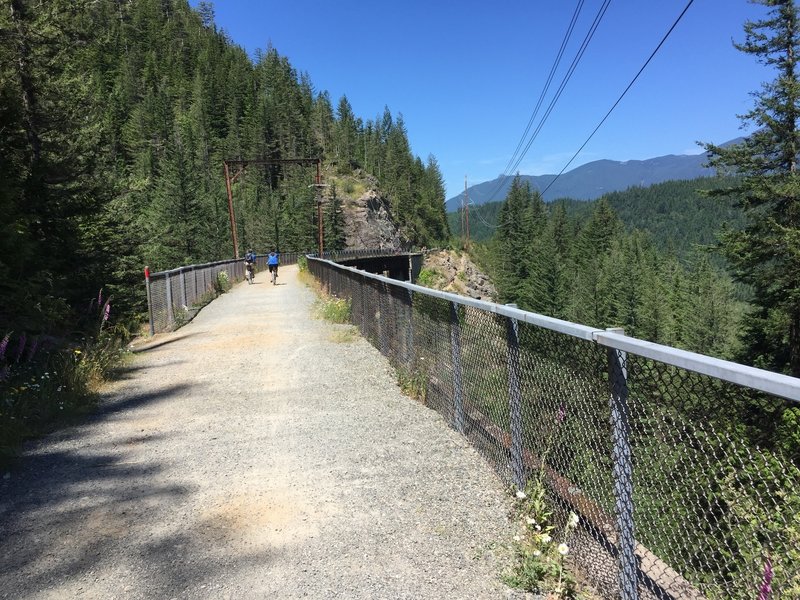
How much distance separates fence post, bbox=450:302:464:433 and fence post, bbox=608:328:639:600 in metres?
2.73

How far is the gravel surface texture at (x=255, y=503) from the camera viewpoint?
10.2 ft

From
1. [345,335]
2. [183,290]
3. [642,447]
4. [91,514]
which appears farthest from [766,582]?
[183,290]

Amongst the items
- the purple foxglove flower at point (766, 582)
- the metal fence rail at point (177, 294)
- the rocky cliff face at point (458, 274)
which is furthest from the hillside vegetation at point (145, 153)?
the rocky cliff face at point (458, 274)

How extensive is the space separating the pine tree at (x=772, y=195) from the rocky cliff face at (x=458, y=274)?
5432cm

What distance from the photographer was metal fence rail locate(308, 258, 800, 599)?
2.03m

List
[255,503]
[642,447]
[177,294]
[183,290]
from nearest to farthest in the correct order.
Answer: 1. [642,447]
2. [255,503]
3. [177,294]
4. [183,290]

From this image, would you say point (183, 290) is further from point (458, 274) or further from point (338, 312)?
point (458, 274)

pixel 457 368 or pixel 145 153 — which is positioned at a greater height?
pixel 145 153

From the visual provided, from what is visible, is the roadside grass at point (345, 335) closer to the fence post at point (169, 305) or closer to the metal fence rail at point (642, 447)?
the fence post at point (169, 305)

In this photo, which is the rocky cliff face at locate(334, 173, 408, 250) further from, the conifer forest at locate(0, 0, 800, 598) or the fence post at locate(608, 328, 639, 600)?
the fence post at locate(608, 328, 639, 600)

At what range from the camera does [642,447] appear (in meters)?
2.66

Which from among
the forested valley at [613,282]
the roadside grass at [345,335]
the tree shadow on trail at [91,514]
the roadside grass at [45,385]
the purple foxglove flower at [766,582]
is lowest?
the forested valley at [613,282]

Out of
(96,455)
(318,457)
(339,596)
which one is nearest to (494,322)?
(318,457)

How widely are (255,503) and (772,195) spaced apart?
2518 centimetres
